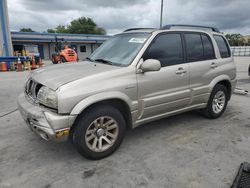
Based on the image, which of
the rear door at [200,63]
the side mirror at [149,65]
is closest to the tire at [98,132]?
the side mirror at [149,65]

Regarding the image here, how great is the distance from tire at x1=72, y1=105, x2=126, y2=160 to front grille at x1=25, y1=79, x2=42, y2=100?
86cm

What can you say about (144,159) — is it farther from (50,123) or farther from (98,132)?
(50,123)

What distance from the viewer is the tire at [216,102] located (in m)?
4.50

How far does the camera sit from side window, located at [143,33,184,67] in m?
3.47

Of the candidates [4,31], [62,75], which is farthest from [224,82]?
[4,31]

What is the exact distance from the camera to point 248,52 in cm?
4112

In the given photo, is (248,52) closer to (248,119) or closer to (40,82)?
(248,119)

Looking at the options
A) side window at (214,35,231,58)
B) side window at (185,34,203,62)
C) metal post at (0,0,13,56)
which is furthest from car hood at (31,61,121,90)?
metal post at (0,0,13,56)

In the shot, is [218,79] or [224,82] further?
[224,82]

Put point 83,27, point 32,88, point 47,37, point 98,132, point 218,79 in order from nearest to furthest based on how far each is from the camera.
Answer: point 98,132 < point 32,88 < point 218,79 < point 47,37 < point 83,27

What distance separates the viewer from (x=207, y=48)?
431 cm

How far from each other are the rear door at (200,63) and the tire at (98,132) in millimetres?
1743

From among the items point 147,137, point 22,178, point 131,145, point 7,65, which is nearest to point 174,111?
point 147,137

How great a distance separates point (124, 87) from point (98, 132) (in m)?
0.76
